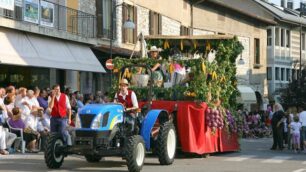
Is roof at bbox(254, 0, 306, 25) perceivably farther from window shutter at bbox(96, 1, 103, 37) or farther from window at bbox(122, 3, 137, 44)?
window shutter at bbox(96, 1, 103, 37)

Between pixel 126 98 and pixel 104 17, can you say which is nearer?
pixel 126 98

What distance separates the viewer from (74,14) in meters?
29.9

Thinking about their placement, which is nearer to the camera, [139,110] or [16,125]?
[139,110]

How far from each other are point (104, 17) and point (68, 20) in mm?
3082

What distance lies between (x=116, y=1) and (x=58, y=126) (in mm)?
15478

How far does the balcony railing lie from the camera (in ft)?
83.3

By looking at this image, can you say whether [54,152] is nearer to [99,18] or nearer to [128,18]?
[99,18]

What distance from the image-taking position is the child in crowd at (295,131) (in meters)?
24.6

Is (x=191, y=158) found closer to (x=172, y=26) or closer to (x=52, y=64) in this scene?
(x=52, y=64)

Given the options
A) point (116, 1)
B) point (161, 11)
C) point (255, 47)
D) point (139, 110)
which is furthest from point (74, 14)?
point (255, 47)

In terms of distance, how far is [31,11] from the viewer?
2597cm

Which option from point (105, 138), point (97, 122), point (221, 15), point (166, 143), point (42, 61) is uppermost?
point (221, 15)

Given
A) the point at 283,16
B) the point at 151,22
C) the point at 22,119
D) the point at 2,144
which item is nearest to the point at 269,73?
the point at 283,16

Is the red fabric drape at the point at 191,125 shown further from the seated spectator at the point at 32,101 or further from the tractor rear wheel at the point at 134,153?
the seated spectator at the point at 32,101
